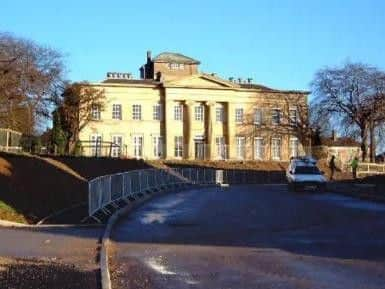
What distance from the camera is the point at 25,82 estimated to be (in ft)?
220

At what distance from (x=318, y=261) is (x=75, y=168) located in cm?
3114

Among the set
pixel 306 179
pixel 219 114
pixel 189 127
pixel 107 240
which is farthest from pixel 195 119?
pixel 107 240

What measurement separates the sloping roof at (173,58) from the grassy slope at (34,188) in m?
86.8

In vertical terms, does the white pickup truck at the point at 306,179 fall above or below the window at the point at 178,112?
below

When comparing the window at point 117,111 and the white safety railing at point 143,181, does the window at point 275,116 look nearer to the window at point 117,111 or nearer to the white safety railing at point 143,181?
A: the window at point 117,111

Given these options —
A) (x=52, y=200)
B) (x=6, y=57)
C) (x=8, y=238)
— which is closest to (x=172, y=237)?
(x=8, y=238)

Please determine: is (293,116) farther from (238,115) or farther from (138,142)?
(138,142)

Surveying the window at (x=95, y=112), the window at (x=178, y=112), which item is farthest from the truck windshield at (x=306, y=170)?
the window at (x=178, y=112)

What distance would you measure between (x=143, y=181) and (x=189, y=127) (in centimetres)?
7449

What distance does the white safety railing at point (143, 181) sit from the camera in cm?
2393

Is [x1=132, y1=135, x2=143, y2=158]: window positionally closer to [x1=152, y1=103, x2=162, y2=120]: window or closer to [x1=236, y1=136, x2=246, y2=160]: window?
[x1=152, y1=103, x2=162, y2=120]: window

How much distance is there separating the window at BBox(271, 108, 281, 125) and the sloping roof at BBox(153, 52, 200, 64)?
23518 millimetres

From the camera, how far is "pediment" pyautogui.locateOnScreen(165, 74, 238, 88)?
11088 cm

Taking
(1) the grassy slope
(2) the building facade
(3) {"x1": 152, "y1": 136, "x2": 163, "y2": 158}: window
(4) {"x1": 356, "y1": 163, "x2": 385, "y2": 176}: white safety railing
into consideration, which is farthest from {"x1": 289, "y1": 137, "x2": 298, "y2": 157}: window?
(1) the grassy slope
